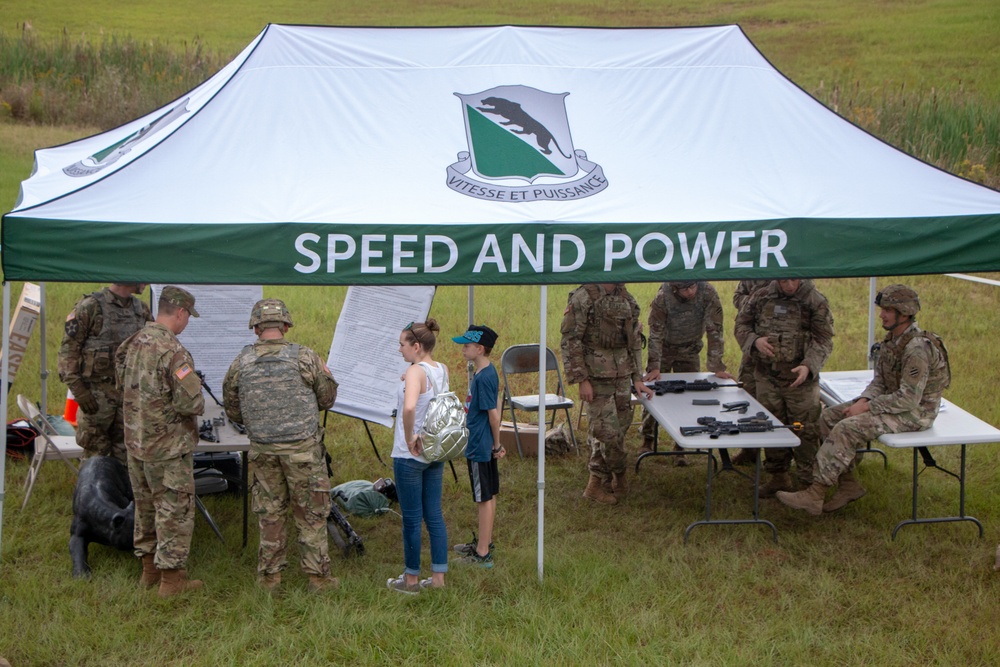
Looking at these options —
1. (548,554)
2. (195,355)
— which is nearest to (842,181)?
(548,554)

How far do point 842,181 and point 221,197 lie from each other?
361 centimetres

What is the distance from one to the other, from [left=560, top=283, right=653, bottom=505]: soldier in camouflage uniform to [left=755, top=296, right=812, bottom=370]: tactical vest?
1009mm

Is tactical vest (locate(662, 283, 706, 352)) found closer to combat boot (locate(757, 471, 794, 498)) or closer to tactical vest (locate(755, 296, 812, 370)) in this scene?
tactical vest (locate(755, 296, 812, 370))

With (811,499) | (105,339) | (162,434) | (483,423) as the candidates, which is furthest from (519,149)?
(105,339)

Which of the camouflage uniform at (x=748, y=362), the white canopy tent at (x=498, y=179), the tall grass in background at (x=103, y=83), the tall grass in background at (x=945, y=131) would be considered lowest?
the camouflage uniform at (x=748, y=362)

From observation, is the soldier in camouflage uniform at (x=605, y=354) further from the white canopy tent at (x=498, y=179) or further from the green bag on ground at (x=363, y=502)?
the green bag on ground at (x=363, y=502)

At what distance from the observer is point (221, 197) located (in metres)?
5.34

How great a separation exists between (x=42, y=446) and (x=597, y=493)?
4.11 m

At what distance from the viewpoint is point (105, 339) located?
6.89 m

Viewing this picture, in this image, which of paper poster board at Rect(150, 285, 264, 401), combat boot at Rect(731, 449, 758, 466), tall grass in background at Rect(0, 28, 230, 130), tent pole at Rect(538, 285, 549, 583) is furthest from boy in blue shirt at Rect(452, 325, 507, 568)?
tall grass in background at Rect(0, 28, 230, 130)

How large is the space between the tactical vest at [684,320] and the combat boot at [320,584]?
3.67 meters

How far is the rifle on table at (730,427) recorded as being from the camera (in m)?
6.46

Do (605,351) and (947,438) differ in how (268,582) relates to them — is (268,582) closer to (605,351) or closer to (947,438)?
(605,351)

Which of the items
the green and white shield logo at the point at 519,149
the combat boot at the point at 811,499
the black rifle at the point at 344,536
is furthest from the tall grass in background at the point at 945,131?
the black rifle at the point at 344,536
